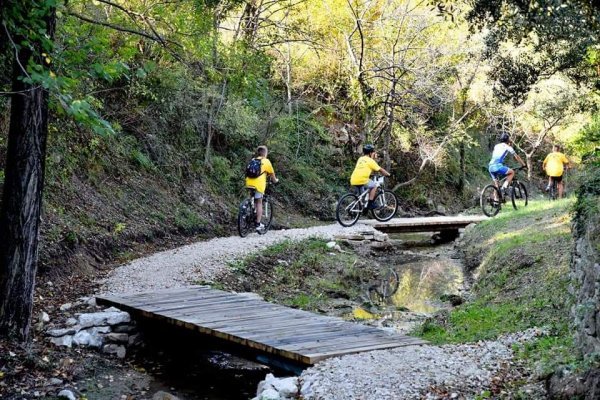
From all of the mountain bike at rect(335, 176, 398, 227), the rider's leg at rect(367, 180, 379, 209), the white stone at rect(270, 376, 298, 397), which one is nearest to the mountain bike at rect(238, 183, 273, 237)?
the mountain bike at rect(335, 176, 398, 227)

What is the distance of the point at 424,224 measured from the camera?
741 inches

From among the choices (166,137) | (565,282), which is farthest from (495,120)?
(565,282)

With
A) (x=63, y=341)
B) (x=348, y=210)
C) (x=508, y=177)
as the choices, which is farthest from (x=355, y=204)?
(x=63, y=341)

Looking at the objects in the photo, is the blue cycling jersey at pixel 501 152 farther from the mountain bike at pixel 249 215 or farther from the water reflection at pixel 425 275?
the mountain bike at pixel 249 215

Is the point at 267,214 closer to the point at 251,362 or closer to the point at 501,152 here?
the point at 501,152

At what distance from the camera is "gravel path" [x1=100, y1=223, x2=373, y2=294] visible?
1012 centimetres

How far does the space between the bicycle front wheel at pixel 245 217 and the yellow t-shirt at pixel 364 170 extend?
315cm

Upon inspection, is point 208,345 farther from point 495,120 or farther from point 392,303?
point 495,120

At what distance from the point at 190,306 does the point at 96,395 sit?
6.90 ft

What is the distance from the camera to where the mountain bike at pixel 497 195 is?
18.0 metres

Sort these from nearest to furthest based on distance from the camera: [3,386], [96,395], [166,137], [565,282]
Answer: [3,386]
[96,395]
[565,282]
[166,137]

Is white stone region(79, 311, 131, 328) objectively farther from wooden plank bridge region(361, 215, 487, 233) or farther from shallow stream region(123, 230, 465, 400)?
wooden plank bridge region(361, 215, 487, 233)

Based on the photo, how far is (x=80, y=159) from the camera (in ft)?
45.4

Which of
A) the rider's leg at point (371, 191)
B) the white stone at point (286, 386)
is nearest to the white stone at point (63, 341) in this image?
the white stone at point (286, 386)
